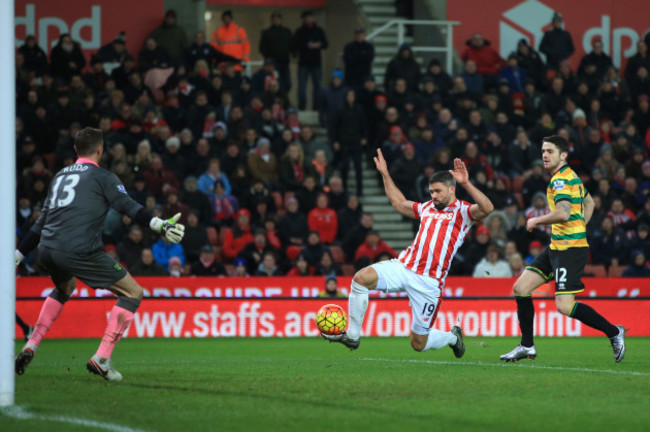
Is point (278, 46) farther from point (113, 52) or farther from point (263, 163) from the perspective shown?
point (263, 163)

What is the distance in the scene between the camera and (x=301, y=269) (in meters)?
19.2

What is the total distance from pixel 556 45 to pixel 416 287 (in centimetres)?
1632

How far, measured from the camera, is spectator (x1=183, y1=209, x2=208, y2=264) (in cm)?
1947

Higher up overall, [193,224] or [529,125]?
[529,125]

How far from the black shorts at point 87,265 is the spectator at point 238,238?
33.7 feet

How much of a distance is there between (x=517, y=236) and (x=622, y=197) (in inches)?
120

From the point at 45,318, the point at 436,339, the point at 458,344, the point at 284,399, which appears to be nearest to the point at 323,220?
the point at 458,344

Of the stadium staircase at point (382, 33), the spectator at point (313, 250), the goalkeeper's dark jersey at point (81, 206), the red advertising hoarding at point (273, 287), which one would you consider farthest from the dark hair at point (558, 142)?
the stadium staircase at point (382, 33)

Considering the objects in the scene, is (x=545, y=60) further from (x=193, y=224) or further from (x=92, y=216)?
(x=92, y=216)

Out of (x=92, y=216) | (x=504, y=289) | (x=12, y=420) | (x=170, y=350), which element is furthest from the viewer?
(x=504, y=289)

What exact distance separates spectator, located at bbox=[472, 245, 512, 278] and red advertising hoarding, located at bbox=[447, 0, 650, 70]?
8.38 meters

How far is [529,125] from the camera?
2391 cm

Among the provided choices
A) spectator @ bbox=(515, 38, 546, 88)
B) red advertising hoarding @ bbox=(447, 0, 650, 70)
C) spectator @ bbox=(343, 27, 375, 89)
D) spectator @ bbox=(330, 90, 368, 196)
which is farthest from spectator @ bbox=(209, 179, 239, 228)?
red advertising hoarding @ bbox=(447, 0, 650, 70)

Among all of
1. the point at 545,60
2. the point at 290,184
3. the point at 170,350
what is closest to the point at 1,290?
the point at 170,350
